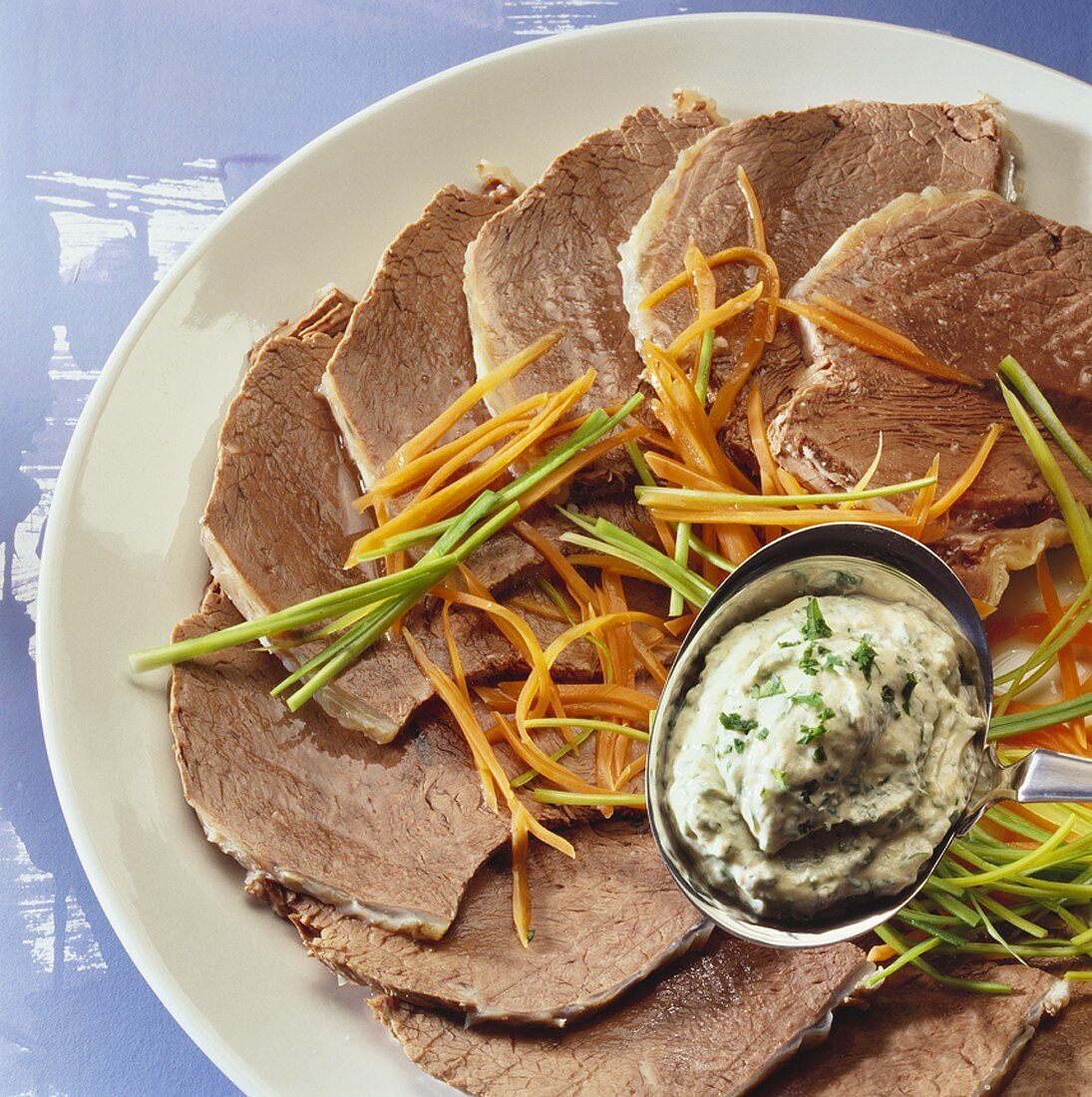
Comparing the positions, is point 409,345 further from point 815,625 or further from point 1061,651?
point 1061,651

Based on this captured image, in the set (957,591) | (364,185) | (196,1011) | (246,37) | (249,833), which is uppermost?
(246,37)

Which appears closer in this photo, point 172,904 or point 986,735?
point 986,735

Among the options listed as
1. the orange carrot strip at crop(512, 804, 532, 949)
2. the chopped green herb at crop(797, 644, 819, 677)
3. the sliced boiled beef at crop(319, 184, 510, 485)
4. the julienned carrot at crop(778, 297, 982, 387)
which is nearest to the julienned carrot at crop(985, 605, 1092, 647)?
the julienned carrot at crop(778, 297, 982, 387)

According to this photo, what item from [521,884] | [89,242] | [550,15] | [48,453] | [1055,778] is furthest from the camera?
[550,15]

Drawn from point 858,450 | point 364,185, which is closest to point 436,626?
point 858,450

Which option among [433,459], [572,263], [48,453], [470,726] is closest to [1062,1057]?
[470,726]

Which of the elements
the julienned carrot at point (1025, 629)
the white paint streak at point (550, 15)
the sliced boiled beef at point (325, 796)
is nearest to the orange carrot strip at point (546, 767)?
the sliced boiled beef at point (325, 796)

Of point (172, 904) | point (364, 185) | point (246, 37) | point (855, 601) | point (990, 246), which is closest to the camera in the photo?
point (855, 601)

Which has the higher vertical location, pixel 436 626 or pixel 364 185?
pixel 364 185

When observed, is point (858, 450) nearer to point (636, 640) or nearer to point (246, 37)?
point (636, 640)
